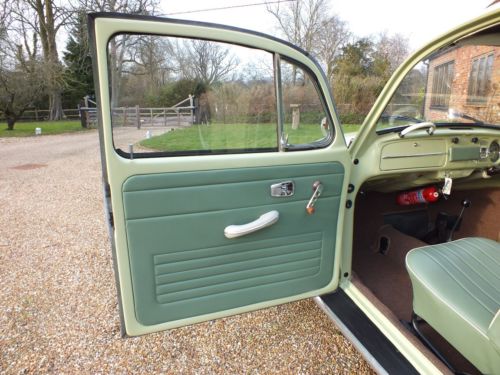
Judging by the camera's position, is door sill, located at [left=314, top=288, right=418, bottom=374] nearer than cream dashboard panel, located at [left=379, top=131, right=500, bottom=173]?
Yes

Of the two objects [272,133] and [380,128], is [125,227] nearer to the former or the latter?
[272,133]

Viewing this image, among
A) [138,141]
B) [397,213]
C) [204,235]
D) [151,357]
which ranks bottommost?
[151,357]

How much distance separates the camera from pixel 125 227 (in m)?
1.50

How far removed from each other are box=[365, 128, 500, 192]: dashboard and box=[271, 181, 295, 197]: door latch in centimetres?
61

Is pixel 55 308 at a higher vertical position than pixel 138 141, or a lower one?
lower

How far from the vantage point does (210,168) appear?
5.14ft

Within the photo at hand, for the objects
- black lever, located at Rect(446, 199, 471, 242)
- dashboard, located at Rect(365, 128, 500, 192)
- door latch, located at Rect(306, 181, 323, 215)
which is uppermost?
dashboard, located at Rect(365, 128, 500, 192)

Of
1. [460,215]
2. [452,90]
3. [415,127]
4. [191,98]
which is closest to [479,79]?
[452,90]

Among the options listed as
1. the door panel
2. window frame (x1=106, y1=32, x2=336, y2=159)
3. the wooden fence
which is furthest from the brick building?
the wooden fence

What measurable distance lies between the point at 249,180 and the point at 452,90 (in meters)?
1.71

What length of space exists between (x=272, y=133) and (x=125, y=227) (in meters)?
0.89

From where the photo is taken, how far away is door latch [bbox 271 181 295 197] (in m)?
1.70

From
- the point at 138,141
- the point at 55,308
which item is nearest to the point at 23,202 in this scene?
the point at 55,308

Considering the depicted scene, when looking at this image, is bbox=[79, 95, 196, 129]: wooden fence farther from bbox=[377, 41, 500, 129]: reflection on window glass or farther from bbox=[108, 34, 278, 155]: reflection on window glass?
bbox=[377, 41, 500, 129]: reflection on window glass
